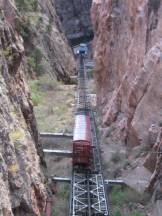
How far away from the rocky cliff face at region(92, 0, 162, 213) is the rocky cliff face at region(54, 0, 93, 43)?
48.7m

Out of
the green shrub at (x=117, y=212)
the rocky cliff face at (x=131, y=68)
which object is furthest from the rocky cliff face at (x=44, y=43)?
the green shrub at (x=117, y=212)

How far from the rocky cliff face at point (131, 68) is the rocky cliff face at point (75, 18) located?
48738 millimetres

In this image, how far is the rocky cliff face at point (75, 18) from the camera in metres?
91.0

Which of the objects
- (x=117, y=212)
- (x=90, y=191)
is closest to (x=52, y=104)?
(x=90, y=191)

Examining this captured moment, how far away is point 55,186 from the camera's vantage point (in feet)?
77.8

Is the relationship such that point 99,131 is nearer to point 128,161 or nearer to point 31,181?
point 128,161

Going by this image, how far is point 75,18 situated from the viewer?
302 feet

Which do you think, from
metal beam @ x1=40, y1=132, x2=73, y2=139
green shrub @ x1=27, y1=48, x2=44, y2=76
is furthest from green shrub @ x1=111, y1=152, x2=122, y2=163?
green shrub @ x1=27, y1=48, x2=44, y2=76

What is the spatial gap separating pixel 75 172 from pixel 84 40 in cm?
6895

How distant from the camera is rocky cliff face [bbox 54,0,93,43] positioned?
91000 mm

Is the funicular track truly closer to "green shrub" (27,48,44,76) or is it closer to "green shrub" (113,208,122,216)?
"green shrub" (113,208,122,216)

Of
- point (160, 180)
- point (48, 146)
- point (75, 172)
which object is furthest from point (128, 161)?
point (48, 146)

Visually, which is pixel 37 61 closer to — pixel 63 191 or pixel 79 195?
pixel 63 191

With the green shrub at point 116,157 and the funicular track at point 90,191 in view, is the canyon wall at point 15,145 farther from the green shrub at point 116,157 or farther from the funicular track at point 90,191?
the green shrub at point 116,157
